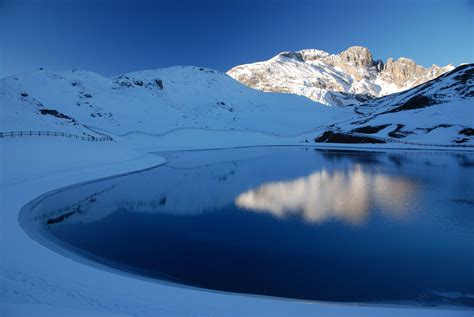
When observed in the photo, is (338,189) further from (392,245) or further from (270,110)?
(270,110)

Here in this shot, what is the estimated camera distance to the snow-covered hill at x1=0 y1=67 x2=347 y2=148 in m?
87.5

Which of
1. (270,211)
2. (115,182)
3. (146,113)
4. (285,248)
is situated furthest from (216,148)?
(285,248)

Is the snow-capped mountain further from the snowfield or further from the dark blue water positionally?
the dark blue water

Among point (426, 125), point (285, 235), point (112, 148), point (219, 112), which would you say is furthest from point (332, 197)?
point (219, 112)

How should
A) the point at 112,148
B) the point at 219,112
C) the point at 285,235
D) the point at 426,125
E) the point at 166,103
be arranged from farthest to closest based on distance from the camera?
the point at 219,112 < the point at 166,103 < the point at 426,125 < the point at 112,148 < the point at 285,235

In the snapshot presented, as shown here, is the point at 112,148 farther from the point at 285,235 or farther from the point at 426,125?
the point at 426,125

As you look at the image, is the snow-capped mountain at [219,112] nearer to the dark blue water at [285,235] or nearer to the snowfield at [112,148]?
the snowfield at [112,148]

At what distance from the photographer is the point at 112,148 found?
41.6m

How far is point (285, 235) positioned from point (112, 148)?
106 feet

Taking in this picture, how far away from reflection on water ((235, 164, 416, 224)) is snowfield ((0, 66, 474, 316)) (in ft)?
33.0

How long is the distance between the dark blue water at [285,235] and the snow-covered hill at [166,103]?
45.9m

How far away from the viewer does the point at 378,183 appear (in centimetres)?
2895

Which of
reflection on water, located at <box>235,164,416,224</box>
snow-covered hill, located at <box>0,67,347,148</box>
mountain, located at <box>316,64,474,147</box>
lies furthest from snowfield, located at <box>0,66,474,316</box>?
reflection on water, located at <box>235,164,416,224</box>

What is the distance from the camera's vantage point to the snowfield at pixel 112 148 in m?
8.18
